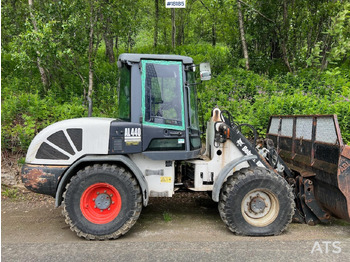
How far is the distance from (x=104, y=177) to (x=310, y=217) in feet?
9.90

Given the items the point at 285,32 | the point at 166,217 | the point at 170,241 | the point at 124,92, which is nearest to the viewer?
the point at 170,241

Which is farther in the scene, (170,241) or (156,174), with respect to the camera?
(156,174)

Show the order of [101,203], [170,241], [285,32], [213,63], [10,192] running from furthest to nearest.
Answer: [213,63]
[285,32]
[10,192]
[101,203]
[170,241]

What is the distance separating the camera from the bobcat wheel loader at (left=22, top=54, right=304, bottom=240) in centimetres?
401

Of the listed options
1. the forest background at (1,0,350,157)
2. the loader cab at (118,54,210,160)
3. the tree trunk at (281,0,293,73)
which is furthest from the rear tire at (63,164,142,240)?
the tree trunk at (281,0,293,73)

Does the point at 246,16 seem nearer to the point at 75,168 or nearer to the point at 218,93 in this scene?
the point at 218,93

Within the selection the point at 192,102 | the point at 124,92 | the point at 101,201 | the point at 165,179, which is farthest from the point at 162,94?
the point at 101,201

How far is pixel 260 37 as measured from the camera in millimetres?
11258

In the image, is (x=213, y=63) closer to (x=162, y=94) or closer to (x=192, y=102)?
(x=192, y=102)

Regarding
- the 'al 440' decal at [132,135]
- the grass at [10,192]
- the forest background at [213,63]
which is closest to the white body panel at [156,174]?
the 'al 440' decal at [132,135]

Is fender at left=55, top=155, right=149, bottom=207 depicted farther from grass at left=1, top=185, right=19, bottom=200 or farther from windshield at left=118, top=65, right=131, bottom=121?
grass at left=1, top=185, right=19, bottom=200

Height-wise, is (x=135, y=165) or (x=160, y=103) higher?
(x=160, y=103)

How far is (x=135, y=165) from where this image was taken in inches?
165

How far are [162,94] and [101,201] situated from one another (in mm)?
1675
